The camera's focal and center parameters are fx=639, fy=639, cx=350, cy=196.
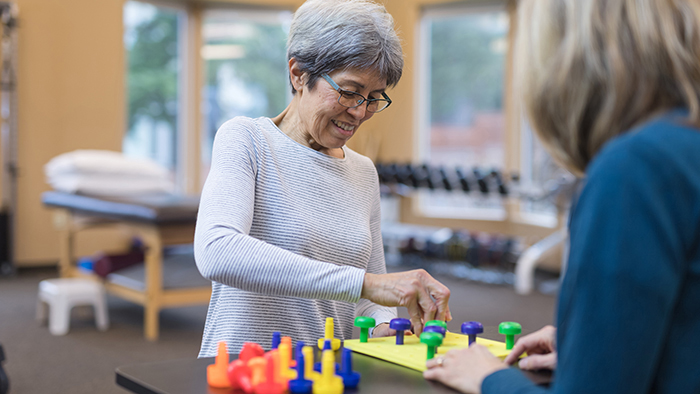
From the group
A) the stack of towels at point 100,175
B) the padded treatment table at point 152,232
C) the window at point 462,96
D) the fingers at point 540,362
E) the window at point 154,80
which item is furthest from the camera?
the window at point 462,96

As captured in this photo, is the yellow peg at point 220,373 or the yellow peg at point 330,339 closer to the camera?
the yellow peg at point 220,373

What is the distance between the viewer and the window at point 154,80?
6.52m

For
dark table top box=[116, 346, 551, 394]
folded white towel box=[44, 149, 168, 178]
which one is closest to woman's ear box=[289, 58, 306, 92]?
dark table top box=[116, 346, 551, 394]

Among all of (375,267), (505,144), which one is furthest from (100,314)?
(505,144)

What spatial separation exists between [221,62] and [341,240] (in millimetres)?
6230

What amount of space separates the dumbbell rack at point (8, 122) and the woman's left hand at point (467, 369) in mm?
5648

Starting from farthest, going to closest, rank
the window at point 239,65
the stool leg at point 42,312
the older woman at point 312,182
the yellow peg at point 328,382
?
the window at point 239,65, the stool leg at point 42,312, the older woman at point 312,182, the yellow peg at point 328,382

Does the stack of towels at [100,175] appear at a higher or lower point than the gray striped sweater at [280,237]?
lower

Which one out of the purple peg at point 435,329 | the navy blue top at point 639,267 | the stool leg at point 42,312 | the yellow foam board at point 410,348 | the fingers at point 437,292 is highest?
the navy blue top at point 639,267

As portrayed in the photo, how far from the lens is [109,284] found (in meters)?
4.01

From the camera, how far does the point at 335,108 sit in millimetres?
1272

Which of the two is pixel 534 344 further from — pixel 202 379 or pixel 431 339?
pixel 202 379

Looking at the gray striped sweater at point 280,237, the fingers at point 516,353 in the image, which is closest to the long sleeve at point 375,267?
the gray striped sweater at point 280,237

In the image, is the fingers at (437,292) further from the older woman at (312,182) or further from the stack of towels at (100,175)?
the stack of towels at (100,175)
